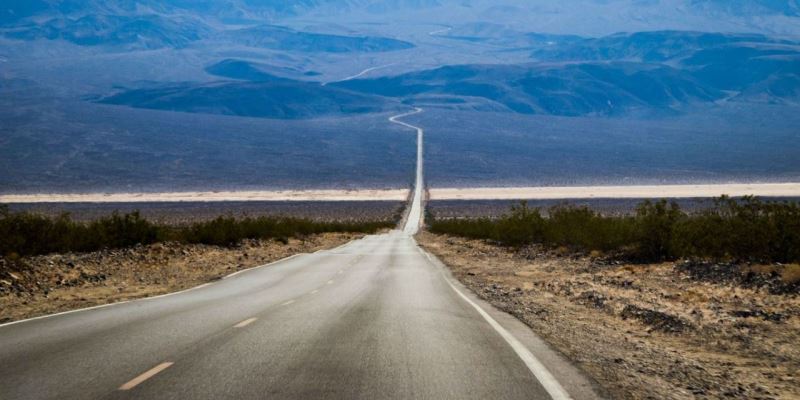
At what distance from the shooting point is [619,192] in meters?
125

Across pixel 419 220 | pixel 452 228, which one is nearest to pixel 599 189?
pixel 419 220

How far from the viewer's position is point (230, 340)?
33.6 feet

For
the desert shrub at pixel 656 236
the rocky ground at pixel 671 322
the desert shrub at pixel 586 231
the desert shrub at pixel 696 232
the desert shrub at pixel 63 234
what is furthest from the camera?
the desert shrub at pixel 586 231

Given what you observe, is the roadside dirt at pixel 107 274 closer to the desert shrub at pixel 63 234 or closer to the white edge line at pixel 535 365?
the desert shrub at pixel 63 234

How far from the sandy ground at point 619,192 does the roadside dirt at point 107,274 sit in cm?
8954

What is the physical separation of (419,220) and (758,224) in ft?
234

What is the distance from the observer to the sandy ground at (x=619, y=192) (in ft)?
383

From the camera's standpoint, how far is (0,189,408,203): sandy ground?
4562 inches

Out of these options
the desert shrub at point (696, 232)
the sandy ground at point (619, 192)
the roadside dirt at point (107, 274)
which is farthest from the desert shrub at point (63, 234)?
the sandy ground at point (619, 192)

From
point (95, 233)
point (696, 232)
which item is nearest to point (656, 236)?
point (696, 232)

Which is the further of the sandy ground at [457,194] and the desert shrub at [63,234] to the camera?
the sandy ground at [457,194]

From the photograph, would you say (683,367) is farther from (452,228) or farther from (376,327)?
(452,228)

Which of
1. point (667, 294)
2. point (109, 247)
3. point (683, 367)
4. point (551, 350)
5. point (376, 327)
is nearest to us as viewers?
point (683, 367)

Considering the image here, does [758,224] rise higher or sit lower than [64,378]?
higher
